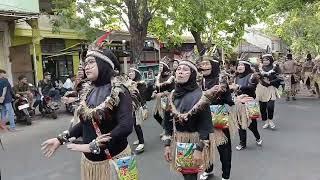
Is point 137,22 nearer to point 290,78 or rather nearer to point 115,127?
point 290,78

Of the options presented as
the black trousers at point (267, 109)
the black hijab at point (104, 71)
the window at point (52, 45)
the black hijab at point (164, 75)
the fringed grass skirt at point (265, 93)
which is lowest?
the black trousers at point (267, 109)

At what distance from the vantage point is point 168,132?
17.3 ft

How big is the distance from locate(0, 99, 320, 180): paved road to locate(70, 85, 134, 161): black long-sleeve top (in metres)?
3.21

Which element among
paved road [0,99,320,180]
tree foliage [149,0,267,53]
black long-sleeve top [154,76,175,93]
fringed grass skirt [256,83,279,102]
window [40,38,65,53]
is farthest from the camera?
window [40,38,65,53]

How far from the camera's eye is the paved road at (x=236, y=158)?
7.17m

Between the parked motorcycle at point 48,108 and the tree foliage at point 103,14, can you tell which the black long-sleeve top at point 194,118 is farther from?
the tree foliage at point 103,14

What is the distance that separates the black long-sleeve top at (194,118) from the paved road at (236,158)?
2056 millimetres

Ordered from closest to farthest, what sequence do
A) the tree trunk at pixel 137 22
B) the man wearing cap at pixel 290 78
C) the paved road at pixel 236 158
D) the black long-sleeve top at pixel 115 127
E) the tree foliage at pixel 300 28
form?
the black long-sleeve top at pixel 115 127 < the paved road at pixel 236 158 < the man wearing cap at pixel 290 78 < the tree trunk at pixel 137 22 < the tree foliage at pixel 300 28

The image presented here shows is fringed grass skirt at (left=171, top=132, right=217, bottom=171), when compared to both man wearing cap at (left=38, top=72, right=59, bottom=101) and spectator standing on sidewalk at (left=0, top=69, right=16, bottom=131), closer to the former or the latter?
spectator standing on sidewalk at (left=0, top=69, right=16, bottom=131)

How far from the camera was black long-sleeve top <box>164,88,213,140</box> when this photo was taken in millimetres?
4996

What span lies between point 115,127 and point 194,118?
4.79 feet

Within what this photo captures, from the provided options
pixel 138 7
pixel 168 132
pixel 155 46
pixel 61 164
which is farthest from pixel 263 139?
pixel 155 46

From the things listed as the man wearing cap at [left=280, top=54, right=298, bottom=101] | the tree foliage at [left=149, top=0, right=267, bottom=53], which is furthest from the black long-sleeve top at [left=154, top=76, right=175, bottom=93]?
the tree foliage at [left=149, top=0, right=267, bottom=53]

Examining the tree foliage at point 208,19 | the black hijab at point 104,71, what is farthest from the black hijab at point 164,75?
the tree foliage at point 208,19
